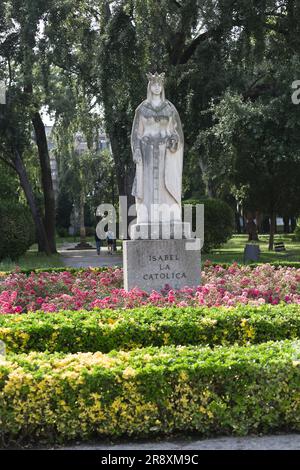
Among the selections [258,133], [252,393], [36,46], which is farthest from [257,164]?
[252,393]

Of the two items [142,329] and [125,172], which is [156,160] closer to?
[142,329]

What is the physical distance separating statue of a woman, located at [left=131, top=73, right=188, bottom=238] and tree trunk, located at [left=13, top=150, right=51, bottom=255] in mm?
16545

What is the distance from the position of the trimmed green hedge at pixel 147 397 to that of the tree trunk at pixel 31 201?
2237cm

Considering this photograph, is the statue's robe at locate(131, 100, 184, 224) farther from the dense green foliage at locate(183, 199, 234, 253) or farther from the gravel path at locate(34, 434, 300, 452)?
the dense green foliage at locate(183, 199, 234, 253)

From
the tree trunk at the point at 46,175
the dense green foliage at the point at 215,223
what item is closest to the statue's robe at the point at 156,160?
the dense green foliage at the point at 215,223

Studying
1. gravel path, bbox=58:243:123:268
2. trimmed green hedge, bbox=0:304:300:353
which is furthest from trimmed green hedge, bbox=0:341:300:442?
gravel path, bbox=58:243:123:268

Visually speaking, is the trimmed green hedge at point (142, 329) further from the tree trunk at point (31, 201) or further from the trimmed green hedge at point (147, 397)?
the tree trunk at point (31, 201)

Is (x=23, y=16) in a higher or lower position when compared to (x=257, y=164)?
higher

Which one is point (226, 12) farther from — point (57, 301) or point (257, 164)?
point (57, 301)

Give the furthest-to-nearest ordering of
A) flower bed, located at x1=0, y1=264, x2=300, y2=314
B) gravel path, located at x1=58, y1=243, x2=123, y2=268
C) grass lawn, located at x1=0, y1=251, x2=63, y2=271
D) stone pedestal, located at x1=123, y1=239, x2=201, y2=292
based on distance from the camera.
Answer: gravel path, located at x1=58, y1=243, x2=123, y2=268 < grass lawn, located at x1=0, y1=251, x2=63, y2=271 < stone pedestal, located at x1=123, y1=239, x2=201, y2=292 < flower bed, located at x1=0, y1=264, x2=300, y2=314

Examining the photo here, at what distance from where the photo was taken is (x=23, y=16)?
77.2 feet

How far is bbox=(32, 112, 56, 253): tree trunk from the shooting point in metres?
28.0

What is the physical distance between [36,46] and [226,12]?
7.67 meters
